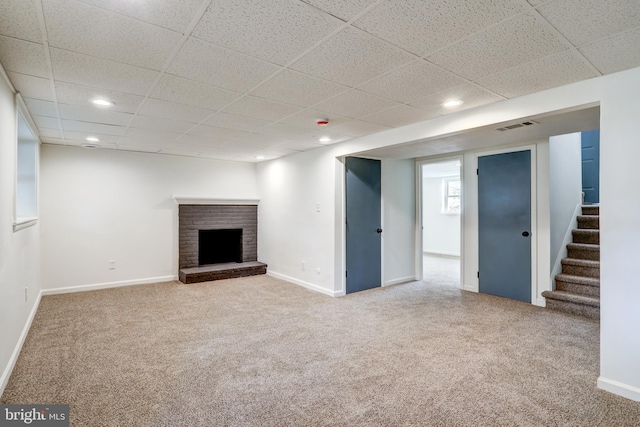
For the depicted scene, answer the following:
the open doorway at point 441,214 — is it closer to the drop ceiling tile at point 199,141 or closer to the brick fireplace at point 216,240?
the brick fireplace at point 216,240

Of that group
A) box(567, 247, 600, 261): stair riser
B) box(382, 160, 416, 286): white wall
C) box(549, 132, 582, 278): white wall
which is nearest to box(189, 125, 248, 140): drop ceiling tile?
box(382, 160, 416, 286): white wall

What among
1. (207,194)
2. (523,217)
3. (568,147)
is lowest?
(523,217)

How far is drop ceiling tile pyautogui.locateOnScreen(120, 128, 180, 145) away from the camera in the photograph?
4.18m

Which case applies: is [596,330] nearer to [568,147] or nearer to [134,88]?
[568,147]

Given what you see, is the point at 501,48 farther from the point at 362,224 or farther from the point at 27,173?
the point at 27,173

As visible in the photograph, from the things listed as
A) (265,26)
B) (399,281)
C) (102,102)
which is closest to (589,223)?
(399,281)

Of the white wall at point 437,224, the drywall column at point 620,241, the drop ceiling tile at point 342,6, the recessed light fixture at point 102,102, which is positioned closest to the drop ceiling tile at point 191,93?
the recessed light fixture at point 102,102

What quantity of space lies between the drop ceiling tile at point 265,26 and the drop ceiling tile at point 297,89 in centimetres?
38

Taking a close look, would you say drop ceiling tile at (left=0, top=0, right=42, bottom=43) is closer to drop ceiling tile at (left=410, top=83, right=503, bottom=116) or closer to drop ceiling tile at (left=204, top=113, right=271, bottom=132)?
drop ceiling tile at (left=204, top=113, right=271, bottom=132)

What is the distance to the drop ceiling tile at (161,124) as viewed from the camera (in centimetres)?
362

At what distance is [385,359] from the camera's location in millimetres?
2777

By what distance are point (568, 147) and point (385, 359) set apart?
4288 mm

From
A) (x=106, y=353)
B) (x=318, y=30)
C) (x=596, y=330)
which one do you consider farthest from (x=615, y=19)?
(x=106, y=353)

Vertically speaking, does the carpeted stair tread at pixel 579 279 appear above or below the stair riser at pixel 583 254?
below
